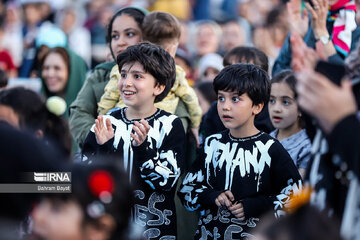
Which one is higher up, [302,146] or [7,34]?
[7,34]

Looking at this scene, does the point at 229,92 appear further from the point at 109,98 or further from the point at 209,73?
the point at 209,73

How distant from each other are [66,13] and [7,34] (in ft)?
4.20

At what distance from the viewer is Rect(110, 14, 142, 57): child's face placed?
16.3 ft

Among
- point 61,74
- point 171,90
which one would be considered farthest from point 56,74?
point 171,90

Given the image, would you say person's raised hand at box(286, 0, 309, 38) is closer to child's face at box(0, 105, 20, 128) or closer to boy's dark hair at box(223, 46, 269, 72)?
boy's dark hair at box(223, 46, 269, 72)

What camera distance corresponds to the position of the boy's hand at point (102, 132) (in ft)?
12.7

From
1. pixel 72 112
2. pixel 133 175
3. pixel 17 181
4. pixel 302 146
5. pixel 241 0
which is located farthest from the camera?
pixel 241 0

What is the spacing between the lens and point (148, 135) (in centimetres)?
404

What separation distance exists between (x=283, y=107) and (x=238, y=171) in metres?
1.05

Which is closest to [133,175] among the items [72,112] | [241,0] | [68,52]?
[72,112]

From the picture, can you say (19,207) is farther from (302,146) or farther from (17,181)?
(302,146)

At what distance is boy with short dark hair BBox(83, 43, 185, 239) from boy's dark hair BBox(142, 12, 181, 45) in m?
0.58

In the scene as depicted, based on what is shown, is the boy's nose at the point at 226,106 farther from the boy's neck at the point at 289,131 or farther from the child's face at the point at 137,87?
the boy's neck at the point at 289,131

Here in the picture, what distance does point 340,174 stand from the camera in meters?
2.62
